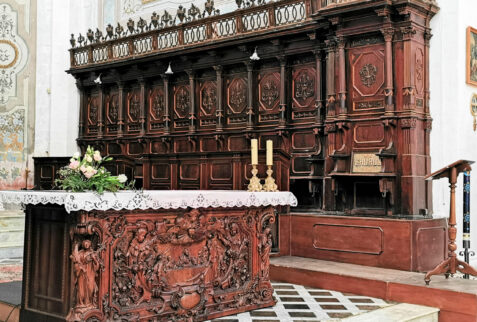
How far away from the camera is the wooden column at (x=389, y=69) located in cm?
816

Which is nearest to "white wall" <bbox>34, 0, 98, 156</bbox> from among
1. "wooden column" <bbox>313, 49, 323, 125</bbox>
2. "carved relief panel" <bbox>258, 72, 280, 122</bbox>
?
"carved relief panel" <bbox>258, 72, 280, 122</bbox>

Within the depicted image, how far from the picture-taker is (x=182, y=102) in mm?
11906

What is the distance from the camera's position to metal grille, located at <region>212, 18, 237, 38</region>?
418 inches

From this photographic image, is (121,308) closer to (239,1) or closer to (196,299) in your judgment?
(196,299)

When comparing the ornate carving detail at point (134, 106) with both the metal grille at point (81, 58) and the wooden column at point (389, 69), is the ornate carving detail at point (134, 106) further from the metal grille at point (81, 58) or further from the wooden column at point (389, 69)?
the wooden column at point (389, 69)

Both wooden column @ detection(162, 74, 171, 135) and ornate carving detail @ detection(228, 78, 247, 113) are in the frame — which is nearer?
ornate carving detail @ detection(228, 78, 247, 113)

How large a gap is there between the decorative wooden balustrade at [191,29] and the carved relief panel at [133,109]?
894 millimetres

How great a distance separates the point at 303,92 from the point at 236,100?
159 cm

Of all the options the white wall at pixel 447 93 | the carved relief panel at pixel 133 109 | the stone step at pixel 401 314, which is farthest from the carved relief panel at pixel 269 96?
the stone step at pixel 401 314

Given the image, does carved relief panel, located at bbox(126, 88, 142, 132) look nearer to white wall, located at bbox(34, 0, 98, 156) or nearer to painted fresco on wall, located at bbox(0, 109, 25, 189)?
white wall, located at bbox(34, 0, 98, 156)

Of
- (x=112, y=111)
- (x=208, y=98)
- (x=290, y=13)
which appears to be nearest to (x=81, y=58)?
(x=112, y=111)

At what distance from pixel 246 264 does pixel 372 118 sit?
356 cm

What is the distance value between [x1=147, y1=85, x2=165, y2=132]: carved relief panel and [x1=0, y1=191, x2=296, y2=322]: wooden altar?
6701 mm

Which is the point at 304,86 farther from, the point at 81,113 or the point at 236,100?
the point at 81,113
